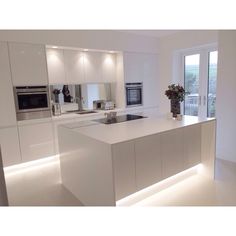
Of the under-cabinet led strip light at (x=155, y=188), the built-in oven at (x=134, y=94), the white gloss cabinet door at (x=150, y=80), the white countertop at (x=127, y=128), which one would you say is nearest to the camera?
the white countertop at (x=127, y=128)

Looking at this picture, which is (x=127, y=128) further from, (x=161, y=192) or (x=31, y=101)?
(x=31, y=101)

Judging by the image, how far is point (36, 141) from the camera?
3.66m

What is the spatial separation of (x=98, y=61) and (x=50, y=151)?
218cm

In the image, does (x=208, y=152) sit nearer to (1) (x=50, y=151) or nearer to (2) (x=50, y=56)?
(1) (x=50, y=151)

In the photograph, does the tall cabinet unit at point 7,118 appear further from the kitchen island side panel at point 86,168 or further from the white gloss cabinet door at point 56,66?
the kitchen island side panel at point 86,168

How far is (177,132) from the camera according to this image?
2.58m

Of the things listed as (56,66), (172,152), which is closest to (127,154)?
(172,152)

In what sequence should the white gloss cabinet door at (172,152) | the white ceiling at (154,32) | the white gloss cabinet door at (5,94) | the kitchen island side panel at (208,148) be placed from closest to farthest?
the white gloss cabinet door at (172,152) → the kitchen island side panel at (208,148) → the white gloss cabinet door at (5,94) → the white ceiling at (154,32)

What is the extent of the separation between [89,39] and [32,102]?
167 cm

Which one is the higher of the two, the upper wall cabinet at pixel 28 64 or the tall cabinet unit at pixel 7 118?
the upper wall cabinet at pixel 28 64

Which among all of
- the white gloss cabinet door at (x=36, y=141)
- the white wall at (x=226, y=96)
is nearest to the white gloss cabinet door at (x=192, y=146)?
the white wall at (x=226, y=96)

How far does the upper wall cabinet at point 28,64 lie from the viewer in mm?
3330

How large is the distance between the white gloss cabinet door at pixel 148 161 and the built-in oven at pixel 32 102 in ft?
7.36
